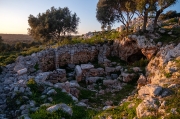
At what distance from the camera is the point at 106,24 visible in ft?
104

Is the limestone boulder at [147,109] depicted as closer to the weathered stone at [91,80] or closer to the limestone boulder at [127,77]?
the limestone boulder at [127,77]

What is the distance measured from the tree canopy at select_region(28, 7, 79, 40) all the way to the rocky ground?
31.8 feet

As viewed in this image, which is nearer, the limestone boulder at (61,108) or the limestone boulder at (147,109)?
the limestone boulder at (147,109)

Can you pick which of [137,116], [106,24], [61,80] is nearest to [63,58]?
[61,80]

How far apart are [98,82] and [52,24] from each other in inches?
587

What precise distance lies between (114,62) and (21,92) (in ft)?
33.9

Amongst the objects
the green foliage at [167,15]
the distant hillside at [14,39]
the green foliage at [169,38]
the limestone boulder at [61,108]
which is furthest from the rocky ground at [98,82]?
the distant hillside at [14,39]

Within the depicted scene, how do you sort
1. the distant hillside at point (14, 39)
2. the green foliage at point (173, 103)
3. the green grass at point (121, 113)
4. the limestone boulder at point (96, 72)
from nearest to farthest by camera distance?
the green foliage at point (173, 103), the green grass at point (121, 113), the limestone boulder at point (96, 72), the distant hillside at point (14, 39)

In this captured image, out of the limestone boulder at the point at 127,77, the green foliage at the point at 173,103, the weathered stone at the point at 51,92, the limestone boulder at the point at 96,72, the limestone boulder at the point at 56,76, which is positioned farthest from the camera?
the limestone boulder at the point at 96,72

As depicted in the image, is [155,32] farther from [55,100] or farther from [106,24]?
[106,24]

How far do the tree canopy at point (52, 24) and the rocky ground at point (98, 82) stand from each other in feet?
31.8

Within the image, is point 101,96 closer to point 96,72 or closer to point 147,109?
point 96,72

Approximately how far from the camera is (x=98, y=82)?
561 inches

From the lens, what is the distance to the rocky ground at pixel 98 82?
266 inches
